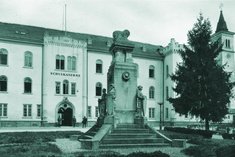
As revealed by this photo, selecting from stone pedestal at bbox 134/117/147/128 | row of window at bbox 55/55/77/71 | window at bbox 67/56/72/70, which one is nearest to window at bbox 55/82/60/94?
row of window at bbox 55/55/77/71

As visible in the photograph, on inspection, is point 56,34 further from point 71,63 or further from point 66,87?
A: point 66,87

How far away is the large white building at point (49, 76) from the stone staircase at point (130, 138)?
23.1 meters

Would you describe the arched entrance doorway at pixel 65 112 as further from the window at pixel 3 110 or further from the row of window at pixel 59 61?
the window at pixel 3 110

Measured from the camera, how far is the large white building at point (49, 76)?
133 feet

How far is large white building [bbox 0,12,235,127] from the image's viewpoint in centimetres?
4044

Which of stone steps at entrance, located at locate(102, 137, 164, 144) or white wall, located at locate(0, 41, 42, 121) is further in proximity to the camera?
white wall, located at locate(0, 41, 42, 121)

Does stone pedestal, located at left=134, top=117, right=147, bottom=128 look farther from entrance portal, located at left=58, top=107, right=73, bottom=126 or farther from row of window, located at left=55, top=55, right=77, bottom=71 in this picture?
row of window, located at left=55, top=55, right=77, bottom=71

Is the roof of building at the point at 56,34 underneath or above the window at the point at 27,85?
above

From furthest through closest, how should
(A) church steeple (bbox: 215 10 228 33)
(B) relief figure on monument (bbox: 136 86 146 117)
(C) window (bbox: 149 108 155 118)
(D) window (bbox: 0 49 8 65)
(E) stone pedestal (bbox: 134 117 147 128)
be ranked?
1. (A) church steeple (bbox: 215 10 228 33)
2. (C) window (bbox: 149 108 155 118)
3. (D) window (bbox: 0 49 8 65)
4. (B) relief figure on monument (bbox: 136 86 146 117)
5. (E) stone pedestal (bbox: 134 117 147 128)

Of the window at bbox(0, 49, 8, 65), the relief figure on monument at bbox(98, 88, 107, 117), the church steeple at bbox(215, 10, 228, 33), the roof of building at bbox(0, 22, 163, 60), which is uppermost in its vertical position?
the church steeple at bbox(215, 10, 228, 33)

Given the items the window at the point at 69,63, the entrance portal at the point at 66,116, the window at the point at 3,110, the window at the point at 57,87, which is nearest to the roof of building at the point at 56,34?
the window at the point at 69,63

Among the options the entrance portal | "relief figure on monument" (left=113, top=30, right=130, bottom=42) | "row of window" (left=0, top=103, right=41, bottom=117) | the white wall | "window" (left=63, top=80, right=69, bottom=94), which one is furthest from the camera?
the entrance portal

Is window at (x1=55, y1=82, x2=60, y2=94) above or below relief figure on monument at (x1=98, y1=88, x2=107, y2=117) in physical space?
above

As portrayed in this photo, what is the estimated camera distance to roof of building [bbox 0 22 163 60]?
4169cm
